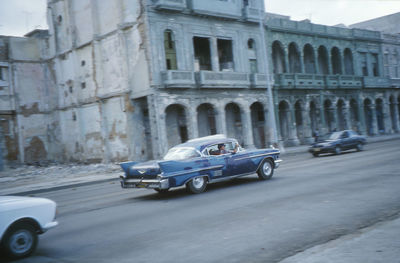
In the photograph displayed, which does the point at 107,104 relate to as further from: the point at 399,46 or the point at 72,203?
the point at 399,46

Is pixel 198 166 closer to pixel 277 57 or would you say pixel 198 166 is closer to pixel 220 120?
pixel 220 120

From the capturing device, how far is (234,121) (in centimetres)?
3222

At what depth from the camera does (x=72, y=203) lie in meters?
11.1

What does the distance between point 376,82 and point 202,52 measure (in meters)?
23.6

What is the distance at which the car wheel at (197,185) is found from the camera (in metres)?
10.4

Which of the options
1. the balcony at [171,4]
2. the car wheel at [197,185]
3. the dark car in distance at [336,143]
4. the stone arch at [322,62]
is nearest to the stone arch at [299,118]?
the stone arch at [322,62]

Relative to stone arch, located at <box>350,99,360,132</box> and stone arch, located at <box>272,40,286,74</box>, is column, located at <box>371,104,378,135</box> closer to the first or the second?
stone arch, located at <box>350,99,360,132</box>

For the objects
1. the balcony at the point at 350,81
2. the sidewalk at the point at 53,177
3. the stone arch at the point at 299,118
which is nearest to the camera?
the sidewalk at the point at 53,177

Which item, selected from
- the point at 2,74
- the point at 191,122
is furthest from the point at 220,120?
the point at 2,74

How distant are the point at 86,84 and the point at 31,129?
669 centimetres

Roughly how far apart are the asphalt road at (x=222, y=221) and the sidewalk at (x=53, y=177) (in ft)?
23.8

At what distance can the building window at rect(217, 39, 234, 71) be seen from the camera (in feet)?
101

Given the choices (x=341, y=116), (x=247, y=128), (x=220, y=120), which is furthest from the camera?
(x=341, y=116)

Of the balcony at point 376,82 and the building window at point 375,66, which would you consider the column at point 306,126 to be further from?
the building window at point 375,66
